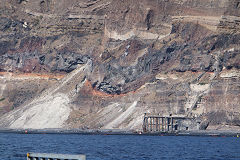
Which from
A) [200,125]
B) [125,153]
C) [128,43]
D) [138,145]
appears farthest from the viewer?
[128,43]

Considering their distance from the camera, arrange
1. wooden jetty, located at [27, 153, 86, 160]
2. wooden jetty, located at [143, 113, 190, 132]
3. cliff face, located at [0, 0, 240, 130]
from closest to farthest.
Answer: wooden jetty, located at [27, 153, 86, 160], wooden jetty, located at [143, 113, 190, 132], cliff face, located at [0, 0, 240, 130]

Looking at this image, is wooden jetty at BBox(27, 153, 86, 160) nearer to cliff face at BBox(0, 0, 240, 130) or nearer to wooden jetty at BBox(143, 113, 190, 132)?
cliff face at BBox(0, 0, 240, 130)

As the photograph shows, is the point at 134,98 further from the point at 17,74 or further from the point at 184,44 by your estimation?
the point at 17,74

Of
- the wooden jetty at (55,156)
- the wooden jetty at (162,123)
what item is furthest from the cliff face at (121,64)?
the wooden jetty at (55,156)

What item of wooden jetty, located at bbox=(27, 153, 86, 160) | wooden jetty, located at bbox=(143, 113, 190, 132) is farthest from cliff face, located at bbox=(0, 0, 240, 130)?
wooden jetty, located at bbox=(27, 153, 86, 160)

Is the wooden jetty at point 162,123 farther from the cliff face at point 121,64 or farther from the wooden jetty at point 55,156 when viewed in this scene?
the wooden jetty at point 55,156

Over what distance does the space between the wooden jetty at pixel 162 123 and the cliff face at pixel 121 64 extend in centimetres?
182

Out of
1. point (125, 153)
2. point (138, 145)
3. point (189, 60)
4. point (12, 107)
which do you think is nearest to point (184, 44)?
point (189, 60)

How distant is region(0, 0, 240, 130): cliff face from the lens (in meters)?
144

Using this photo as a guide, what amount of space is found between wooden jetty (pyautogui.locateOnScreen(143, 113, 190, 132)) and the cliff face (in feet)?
5.97

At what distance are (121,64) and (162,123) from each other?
2243 cm

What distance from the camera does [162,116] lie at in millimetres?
141500

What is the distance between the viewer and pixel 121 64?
16000 centimetres

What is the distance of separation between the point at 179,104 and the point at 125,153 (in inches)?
2282
